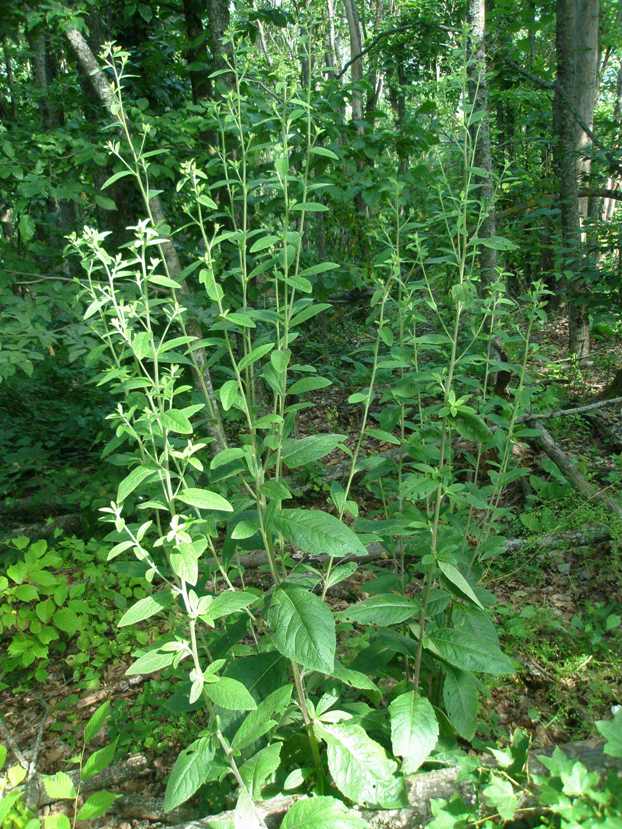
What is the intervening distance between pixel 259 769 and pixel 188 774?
7.8 inches

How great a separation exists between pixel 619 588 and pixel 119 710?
2900 mm

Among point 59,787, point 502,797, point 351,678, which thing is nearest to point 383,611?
point 351,678

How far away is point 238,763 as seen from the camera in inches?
78.8

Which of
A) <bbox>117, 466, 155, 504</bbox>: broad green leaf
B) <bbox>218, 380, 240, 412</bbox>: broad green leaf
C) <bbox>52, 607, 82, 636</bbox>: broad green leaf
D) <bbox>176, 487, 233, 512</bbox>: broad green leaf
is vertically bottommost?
<bbox>52, 607, 82, 636</bbox>: broad green leaf

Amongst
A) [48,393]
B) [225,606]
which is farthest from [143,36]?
[225,606]

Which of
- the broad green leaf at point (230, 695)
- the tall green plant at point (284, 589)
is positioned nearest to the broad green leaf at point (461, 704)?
the tall green plant at point (284, 589)

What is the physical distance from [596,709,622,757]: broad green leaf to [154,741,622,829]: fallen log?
0.28 metres

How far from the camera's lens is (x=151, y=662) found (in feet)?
5.50

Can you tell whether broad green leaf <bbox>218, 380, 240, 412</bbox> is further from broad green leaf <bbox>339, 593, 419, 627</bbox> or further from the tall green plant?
broad green leaf <bbox>339, 593, 419, 627</bbox>

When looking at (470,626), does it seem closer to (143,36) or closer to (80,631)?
(80,631)

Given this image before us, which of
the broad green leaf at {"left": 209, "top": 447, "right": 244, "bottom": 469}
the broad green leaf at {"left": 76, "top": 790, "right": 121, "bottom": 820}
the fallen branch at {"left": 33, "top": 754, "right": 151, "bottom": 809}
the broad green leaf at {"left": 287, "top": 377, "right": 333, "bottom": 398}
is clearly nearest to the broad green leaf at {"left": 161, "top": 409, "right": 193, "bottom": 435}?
the broad green leaf at {"left": 209, "top": 447, "right": 244, "bottom": 469}

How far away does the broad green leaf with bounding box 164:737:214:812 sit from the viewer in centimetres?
162

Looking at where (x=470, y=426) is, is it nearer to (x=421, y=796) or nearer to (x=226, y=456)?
(x=226, y=456)

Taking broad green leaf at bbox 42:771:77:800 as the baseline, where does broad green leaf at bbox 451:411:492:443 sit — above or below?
above
